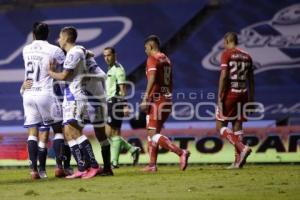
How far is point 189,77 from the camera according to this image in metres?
19.7

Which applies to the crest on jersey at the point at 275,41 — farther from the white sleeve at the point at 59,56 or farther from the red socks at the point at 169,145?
the white sleeve at the point at 59,56

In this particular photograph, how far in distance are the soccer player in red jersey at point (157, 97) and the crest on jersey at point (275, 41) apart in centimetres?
511

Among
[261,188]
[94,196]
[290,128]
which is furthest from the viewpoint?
[290,128]

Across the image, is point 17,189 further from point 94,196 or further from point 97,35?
point 97,35

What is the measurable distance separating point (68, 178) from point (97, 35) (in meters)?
8.05

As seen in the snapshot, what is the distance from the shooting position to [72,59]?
12.6m

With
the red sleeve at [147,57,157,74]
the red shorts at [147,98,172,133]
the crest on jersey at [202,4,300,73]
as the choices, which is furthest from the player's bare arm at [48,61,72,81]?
the crest on jersey at [202,4,300,73]

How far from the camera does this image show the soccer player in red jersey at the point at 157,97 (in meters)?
14.4

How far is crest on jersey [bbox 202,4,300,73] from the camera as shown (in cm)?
1908

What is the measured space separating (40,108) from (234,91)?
3.84m

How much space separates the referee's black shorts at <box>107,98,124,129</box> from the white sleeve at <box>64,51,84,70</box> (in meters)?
4.72

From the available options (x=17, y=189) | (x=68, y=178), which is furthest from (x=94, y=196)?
(x=68, y=178)

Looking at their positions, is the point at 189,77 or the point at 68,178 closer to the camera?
the point at 68,178

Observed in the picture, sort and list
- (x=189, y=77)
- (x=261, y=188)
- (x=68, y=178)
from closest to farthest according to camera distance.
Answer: (x=261, y=188), (x=68, y=178), (x=189, y=77)
